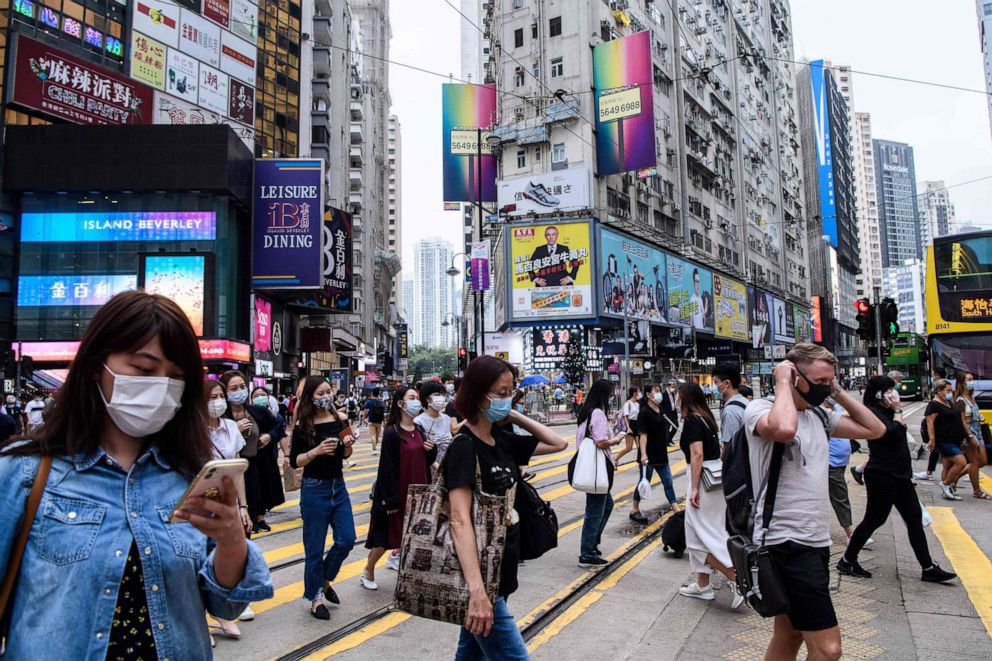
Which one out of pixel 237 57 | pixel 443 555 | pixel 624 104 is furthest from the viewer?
pixel 624 104

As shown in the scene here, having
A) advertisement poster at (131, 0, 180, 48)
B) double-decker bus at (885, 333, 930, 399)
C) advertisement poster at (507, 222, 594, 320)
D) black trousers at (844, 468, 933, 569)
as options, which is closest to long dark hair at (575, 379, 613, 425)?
black trousers at (844, 468, 933, 569)

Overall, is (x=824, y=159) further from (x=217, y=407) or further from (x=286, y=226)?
(x=217, y=407)

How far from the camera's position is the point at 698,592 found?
227 inches

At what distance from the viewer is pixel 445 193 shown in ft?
164

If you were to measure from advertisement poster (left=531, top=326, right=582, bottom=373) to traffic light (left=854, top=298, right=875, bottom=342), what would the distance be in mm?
28066

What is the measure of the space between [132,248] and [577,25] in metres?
30.3

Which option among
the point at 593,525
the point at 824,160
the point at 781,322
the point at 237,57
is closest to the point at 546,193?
the point at 237,57

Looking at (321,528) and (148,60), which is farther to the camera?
(148,60)

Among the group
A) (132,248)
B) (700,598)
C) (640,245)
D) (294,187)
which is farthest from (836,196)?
(700,598)

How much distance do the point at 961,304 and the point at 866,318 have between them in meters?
2.09

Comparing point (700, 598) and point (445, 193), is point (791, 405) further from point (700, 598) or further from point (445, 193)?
point (445, 193)

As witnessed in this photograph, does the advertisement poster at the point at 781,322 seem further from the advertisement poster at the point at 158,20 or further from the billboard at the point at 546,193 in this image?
the advertisement poster at the point at 158,20

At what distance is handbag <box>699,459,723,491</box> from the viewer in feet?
19.4

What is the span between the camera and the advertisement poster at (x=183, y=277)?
31.5m
